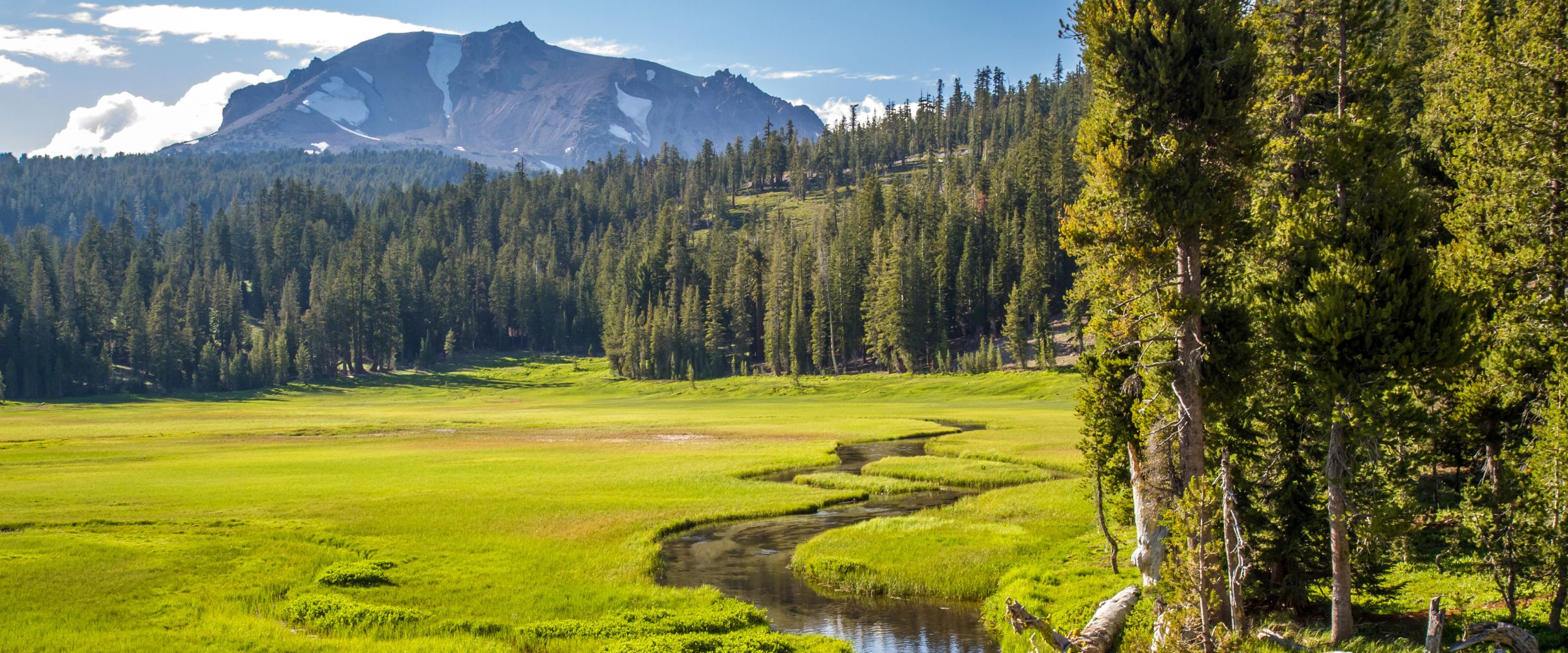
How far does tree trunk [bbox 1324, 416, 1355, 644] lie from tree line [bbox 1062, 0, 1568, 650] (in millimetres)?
49

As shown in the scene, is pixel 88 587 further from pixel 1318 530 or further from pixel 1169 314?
pixel 1318 530

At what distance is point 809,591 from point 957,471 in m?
23.0

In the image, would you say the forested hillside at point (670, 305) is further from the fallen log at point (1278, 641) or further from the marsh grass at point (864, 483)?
the fallen log at point (1278, 641)

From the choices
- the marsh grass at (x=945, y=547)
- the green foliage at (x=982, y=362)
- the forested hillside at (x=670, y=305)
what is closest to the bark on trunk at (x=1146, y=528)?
the marsh grass at (x=945, y=547)

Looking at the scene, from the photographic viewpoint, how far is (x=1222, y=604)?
18906mm

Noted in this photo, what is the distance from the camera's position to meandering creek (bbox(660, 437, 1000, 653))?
21938 millimetres

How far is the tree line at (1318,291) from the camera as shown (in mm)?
16469

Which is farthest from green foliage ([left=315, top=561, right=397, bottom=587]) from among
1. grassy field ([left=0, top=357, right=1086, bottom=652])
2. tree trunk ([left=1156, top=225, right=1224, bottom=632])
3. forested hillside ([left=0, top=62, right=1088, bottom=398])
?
forested hillside ([left=0, top=62, right=1088, bottom=398])

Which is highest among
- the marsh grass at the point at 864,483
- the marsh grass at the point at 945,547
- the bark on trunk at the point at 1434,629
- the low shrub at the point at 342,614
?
the bark on trunk at the point at 1434,629

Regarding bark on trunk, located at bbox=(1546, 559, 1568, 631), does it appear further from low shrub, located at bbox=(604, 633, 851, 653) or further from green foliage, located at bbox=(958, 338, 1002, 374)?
green foliage, located at bbox=(958, 338, 1002, 374)

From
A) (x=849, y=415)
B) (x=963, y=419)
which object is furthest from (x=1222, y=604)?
(x=849, y=415)

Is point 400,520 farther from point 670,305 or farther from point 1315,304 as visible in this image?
point 670,305

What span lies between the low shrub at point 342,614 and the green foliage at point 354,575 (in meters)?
1.91

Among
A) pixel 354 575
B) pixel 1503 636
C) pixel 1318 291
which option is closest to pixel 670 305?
pixel 354 575
